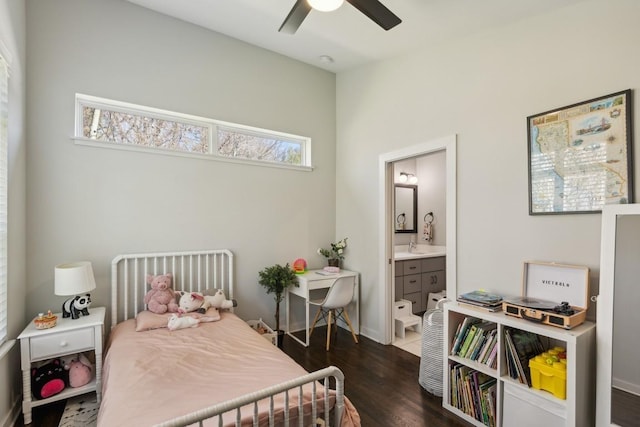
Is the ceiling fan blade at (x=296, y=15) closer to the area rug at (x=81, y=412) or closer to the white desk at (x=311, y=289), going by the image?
the white desk at (x=311, y=289)

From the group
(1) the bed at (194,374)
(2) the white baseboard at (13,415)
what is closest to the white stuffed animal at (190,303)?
(1) the bed at (194,374)

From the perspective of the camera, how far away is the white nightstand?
1994 mm

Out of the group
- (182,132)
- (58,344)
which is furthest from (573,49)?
(58,344)

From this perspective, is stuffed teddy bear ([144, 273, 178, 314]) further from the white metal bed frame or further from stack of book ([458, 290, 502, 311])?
stack of book ([458, 290, 502, 311])

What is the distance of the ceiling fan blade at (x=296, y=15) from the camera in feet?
6.38

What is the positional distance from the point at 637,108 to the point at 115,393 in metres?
3.24

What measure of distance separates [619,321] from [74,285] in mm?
3396

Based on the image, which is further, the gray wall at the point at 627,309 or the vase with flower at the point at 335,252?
the vase with flower at the point at 335,252

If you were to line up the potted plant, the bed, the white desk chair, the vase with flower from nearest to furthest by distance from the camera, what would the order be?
the bed, the white desk chair, the potted plant, the vase with flower

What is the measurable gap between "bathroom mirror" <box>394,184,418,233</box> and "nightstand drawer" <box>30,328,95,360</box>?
13.1 feet

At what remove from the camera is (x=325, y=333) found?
12.1 feet

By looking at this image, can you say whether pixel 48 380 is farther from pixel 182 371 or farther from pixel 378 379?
pixel 378 379

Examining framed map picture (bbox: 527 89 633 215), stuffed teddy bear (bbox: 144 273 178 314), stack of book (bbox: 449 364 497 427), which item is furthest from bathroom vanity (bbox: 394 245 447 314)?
stuffed teddy bear (bbox: 144 273 178 314)

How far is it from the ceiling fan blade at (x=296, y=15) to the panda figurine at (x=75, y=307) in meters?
2.51
